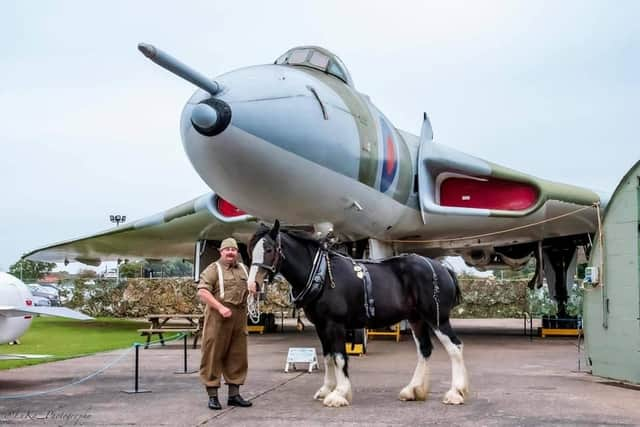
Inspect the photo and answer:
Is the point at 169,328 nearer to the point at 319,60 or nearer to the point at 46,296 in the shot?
the point at 319,60

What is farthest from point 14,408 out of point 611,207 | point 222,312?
point 611,207

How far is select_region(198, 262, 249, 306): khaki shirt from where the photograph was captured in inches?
239

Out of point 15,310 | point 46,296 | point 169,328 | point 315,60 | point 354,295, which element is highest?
point 315,60

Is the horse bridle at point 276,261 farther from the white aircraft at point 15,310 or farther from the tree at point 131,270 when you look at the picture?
the tree at point 131,270

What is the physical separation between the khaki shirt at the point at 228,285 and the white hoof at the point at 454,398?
2031 millimetres

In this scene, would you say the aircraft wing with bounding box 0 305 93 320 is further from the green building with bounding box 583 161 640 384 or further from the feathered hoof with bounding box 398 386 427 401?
the green building with bounding box 583 161 640 384

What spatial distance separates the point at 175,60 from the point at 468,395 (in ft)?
14.2

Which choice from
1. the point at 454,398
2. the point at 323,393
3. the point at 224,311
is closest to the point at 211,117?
the point at 224,311

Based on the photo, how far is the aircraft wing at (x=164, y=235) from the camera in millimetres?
12203

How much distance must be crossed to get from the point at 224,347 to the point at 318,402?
39.9 inches

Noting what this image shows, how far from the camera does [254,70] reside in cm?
799

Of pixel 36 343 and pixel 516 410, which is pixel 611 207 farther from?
pixel 36 343

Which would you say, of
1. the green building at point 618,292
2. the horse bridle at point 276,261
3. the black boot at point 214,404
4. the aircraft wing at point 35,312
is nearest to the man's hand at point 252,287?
the horse bridle at point 276,261

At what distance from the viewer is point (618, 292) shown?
750 centimetres
